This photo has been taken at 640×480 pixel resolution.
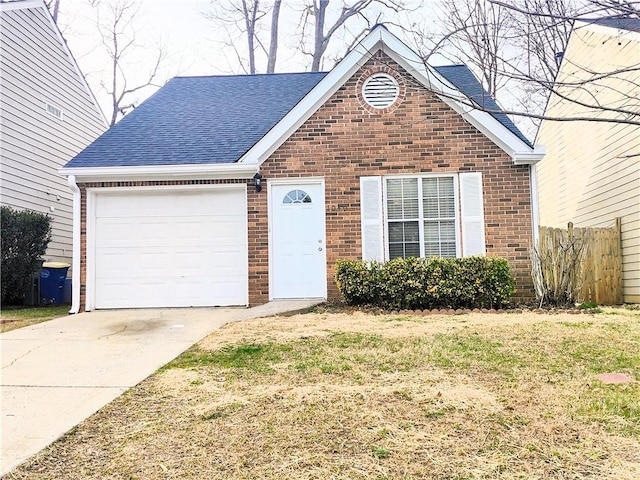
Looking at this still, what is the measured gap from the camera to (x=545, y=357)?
16.8 ft

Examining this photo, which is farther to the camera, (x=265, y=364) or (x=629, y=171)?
(x=629, y=171)

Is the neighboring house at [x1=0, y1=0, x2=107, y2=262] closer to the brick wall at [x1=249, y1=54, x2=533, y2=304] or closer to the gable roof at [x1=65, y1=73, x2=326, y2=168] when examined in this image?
the gable roof at [x1=65, y1=73, x2=326, y2=168]

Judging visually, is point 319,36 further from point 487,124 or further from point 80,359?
point 80,359

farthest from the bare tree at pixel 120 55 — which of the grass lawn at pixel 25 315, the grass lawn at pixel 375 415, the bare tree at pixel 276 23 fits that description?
the grass lawn at pixel 375 415

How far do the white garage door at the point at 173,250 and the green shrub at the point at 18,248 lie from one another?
2.02 m

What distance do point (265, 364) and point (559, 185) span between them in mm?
12108

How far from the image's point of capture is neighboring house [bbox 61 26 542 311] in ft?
30.7

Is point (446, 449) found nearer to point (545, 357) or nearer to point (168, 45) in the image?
point (545, 357)

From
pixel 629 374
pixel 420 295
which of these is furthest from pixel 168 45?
pixel 629 374

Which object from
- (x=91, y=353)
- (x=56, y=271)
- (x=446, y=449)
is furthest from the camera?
(x=56, y=271)

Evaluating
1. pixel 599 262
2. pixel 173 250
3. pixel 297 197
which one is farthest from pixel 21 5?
pixel 599 262

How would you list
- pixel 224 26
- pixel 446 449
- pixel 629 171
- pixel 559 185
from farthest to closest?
1. pixel 224 26
2. pixel 559 185
3. pixel 629 171
4. pixel 446 449

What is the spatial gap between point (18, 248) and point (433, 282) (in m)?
8.24

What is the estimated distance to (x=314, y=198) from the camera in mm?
9695
